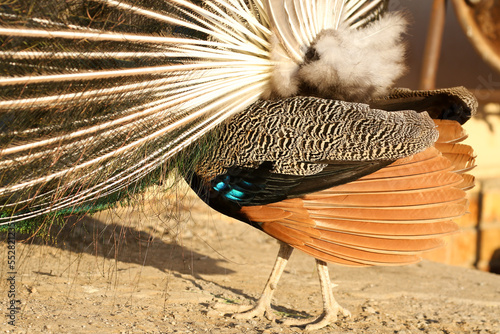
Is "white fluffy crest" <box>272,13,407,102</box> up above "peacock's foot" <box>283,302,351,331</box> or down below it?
above

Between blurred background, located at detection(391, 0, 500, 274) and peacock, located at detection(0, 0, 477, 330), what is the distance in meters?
2.73

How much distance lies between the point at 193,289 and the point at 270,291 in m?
0.60

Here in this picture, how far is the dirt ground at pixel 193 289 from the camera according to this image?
9.74 feet

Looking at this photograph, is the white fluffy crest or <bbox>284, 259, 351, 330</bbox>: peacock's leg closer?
the white fluffy crest

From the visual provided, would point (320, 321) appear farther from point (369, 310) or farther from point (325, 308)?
point (369, 310)

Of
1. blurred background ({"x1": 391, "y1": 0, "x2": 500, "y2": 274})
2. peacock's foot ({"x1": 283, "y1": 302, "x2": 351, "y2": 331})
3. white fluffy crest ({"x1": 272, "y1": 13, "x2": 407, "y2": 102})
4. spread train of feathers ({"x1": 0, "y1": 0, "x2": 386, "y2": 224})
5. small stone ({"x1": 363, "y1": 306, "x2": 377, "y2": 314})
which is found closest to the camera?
spread train of feathers ({"x1": 0, "y1": 0, "x2": 386, "y2": 224})

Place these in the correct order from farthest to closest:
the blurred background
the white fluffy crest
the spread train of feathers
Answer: the blurred background < the white fluffy crest < the spread train of feathers

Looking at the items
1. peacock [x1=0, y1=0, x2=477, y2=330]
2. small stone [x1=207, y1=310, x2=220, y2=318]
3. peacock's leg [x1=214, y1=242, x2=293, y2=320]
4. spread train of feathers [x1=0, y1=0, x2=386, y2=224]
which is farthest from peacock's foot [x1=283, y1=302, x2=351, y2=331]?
spread train of feathers [x1=0, y1=0, x2=386, y2=224]

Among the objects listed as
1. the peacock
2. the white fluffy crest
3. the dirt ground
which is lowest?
the dirt ground

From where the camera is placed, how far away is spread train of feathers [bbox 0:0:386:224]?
238cm

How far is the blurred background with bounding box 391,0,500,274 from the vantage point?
217 inches

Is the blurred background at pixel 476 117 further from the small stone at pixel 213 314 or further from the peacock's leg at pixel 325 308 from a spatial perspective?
the small stone at pixel 213 314

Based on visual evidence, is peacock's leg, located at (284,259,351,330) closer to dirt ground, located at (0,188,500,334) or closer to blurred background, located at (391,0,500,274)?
dirt ground, located at (0,188,500,334)

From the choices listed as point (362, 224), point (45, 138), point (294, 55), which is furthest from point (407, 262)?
point (45, 138)
